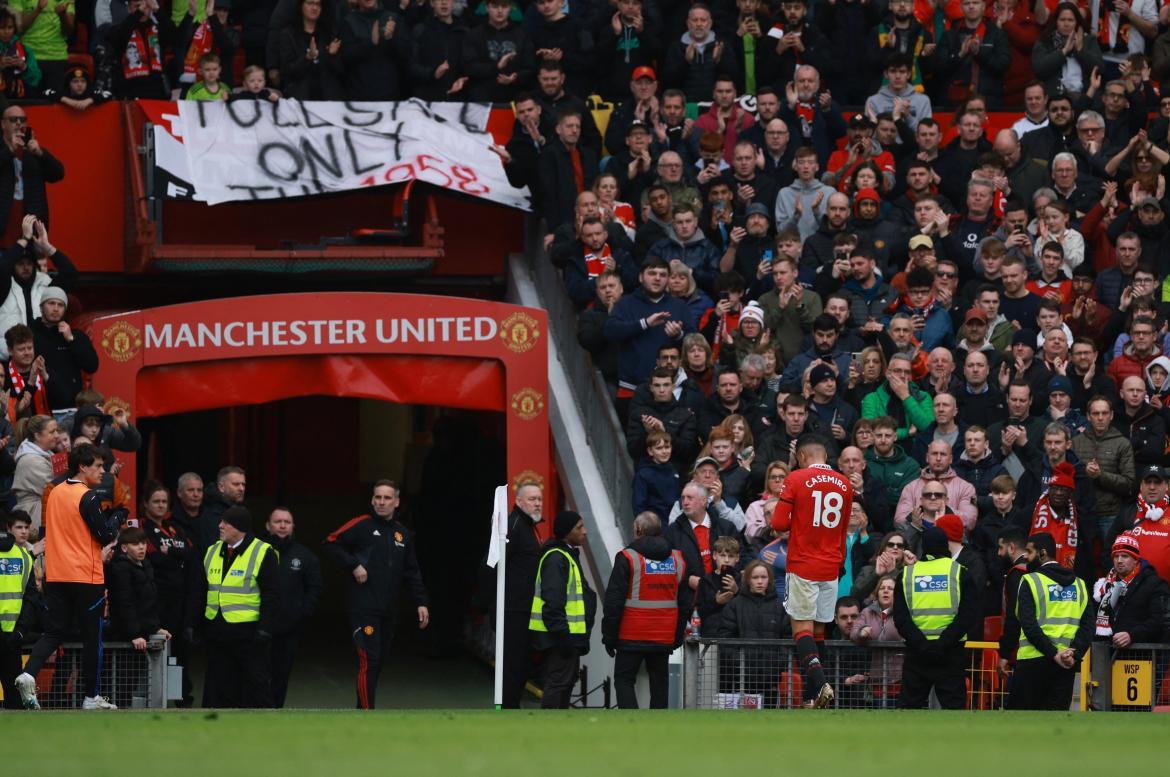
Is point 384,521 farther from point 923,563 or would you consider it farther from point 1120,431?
point 1120,431

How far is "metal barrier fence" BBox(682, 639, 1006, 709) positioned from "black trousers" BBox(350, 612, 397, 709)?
96.0 inches

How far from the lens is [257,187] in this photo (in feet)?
65.4

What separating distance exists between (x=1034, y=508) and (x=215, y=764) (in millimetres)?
7722


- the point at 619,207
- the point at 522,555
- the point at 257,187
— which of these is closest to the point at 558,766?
the point at 522,555

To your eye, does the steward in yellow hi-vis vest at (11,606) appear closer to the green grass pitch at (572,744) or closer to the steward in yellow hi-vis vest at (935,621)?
the green grass pitch at (572,744)

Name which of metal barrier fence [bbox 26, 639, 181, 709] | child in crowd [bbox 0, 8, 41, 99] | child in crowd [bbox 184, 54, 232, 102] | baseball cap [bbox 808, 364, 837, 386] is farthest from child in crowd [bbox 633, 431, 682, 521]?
child in crowd [bbox 0, 8, 41, 99]

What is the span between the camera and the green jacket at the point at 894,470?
636 inches

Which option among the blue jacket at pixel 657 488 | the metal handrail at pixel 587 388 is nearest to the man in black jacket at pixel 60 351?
the metal handrail at pixel 587 388

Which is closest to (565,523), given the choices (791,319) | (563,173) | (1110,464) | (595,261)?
(791,319)

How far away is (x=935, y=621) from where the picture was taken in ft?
44.7

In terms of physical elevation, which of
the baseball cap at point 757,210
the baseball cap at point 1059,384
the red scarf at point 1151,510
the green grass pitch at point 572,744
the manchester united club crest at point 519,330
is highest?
the baseball cap at point 757,210

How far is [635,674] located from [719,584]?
1.12m

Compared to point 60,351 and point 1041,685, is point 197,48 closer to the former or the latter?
point 60,351

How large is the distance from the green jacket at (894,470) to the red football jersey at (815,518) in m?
2.26
